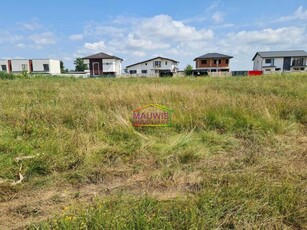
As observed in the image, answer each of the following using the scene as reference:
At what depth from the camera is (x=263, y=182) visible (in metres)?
2.34

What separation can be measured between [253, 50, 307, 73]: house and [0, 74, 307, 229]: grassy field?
57.1 meters

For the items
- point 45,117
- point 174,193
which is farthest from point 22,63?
point 174,193

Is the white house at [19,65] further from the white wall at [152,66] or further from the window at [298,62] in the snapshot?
the window at [298,62]

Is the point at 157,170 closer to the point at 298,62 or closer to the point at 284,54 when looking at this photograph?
the point at 284,54

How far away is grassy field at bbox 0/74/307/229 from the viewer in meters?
1.86

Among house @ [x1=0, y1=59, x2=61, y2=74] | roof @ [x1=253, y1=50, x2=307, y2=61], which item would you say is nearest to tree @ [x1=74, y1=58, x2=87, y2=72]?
house @ [x1=0, y1=59, x2=61, y2=74]

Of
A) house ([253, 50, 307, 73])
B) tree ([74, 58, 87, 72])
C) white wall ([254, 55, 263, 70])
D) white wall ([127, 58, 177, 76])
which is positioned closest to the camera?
house ([253, 50, 307, 73])

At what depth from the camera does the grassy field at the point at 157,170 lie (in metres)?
1.86

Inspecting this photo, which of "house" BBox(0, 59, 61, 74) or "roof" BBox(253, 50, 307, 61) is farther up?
"roof" BBox(253, 50, 307, 61)

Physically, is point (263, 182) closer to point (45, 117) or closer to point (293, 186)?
point (293, 186)

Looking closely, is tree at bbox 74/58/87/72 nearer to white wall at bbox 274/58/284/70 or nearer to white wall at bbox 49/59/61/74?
white wall at bbox 49/59/61/74

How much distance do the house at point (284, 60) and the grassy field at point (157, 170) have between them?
187 ft

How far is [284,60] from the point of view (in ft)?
177

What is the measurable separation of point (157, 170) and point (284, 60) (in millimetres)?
64488
